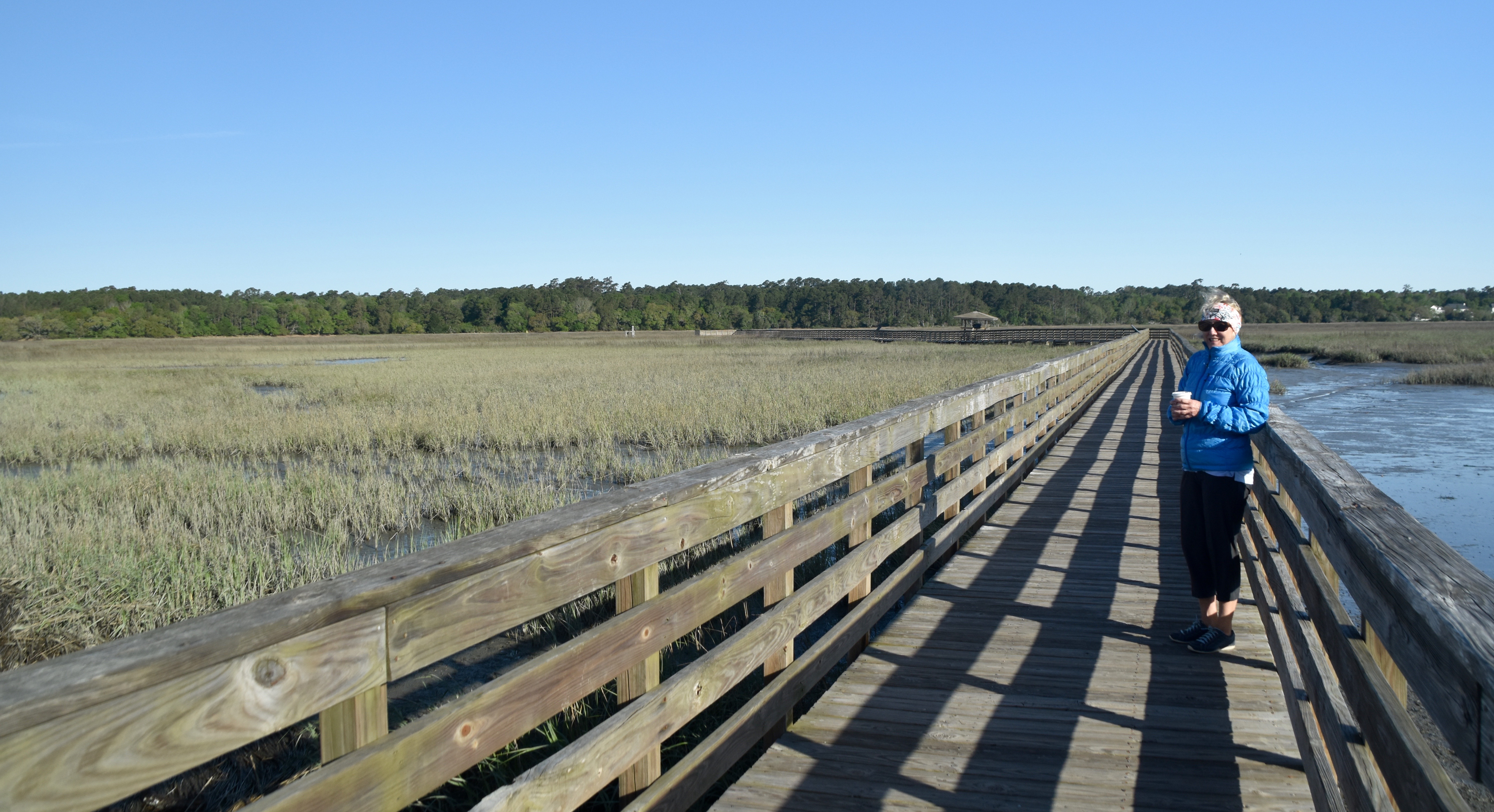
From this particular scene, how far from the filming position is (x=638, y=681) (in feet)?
8.55

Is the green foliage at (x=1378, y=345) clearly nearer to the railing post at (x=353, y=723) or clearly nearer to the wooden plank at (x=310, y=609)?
the wooden plank at (x=310, y=609)

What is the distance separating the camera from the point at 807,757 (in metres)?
3.22

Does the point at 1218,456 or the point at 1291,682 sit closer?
the point at 1291,682

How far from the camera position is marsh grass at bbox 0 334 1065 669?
6523 millimetres

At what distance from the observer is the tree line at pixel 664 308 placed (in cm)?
9550

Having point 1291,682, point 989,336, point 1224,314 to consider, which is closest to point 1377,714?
point 1291,682

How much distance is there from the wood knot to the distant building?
8722cm

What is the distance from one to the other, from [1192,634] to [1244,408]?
1069mm

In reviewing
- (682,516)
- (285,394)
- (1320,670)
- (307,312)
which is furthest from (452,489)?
(307,312)

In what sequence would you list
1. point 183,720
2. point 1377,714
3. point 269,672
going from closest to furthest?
point 183,720 < point 269,672 < point 1377,714

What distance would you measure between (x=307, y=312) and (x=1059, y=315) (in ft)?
361

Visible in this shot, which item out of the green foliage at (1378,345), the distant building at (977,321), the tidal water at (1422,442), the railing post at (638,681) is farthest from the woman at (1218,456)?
the distant building at (977,321)

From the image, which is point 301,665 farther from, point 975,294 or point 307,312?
point 975,294

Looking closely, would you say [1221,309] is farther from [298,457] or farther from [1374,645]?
[298,457]
